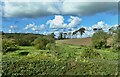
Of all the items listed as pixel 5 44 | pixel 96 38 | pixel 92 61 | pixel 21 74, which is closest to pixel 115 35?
pixel 96 38

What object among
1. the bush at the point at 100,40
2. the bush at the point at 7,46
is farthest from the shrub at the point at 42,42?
the bush at the point at 100,40

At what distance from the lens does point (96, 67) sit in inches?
401

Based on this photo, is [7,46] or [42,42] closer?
[7,46]

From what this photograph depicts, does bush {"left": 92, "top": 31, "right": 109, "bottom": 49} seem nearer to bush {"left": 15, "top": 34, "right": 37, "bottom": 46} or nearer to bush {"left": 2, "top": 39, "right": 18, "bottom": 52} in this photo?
bush {"left": 15, "top": 34, "right": 37, "bottom": 46}

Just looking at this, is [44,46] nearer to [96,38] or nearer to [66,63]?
[96,38]

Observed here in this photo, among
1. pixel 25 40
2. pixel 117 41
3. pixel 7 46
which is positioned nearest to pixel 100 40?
pixel 117 41

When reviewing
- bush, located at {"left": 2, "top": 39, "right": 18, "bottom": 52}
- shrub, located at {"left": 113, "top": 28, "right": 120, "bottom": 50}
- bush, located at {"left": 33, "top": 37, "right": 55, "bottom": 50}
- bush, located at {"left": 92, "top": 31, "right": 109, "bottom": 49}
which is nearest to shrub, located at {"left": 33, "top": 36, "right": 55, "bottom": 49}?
bush, located at {"left": 33, "top": 37, "right": 55, "bottom": 50}

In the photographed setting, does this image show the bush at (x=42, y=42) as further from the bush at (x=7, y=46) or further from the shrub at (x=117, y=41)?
the shrub at (x=117, y=41)

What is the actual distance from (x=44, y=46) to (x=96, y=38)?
5437 mm

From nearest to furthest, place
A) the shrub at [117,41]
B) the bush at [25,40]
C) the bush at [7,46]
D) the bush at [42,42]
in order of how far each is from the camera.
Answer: the bush at [7,46], the shrub at [117,41], the bush at [42,42], the bush at [25,40]

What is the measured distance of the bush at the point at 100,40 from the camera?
79.4ft

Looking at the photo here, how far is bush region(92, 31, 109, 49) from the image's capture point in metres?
24.2

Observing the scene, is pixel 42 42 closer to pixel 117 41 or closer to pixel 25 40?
pixel 25 40

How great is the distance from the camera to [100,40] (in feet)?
80.3
